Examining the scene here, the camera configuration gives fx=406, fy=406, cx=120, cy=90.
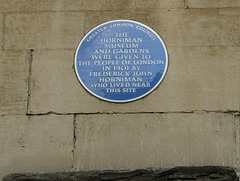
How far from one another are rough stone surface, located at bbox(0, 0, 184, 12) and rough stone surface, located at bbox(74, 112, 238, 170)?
138cm

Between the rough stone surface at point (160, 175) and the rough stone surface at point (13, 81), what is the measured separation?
0.85m

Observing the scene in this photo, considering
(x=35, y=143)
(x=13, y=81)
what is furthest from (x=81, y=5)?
(x=35, y=143)

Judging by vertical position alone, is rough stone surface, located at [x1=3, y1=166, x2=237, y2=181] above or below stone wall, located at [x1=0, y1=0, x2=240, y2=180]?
below

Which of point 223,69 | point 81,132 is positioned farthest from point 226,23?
point 81,132

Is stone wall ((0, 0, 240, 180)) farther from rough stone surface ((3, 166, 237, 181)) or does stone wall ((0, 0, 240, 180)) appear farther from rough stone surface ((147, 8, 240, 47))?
rough stone surface ((3, 166, 237, 181))

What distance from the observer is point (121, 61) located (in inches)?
190

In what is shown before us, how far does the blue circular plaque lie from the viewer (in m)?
4.74

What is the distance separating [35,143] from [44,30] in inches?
55.2

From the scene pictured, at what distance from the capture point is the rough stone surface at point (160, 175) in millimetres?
4355

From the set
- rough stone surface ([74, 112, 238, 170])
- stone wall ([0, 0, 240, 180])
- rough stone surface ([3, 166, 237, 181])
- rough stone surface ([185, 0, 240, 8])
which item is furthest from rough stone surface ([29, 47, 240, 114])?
rough stone surface ([3, 166, 237, 181])

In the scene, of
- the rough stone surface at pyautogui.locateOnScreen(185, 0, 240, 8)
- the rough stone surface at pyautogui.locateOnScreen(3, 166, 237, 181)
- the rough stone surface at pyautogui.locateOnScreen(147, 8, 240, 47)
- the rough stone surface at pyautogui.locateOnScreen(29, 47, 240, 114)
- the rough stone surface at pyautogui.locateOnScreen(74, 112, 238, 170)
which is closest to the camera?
the rough stone surface at pyautogui.locateOnScreen(3, 166, 237, 181)

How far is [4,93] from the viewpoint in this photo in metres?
4.81

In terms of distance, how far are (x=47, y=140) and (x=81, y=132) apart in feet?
1.31

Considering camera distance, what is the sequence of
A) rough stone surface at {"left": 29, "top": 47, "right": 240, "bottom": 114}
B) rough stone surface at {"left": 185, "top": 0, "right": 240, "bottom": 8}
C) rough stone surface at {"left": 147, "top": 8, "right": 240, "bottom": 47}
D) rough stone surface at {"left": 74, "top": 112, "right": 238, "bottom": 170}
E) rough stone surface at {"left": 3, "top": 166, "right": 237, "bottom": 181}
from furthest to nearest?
1. rough stone surface at {"left": 185, "top": 0, "right": 240, "bottom": 8}
2. rough stone surface at {"left": 147, "top": 8, "right": 240, "bottom": 47}
3. rough stone surface at {"left": 29, "top": 47, "right": 240, "bottom": 114}
4. rough stone surface at {"left": 74, "top": 112, "right": 238, "bottom": 170}
5. rough stone surface at {"left": 3, "top": 166, "right": 237, "bottom": 181}
